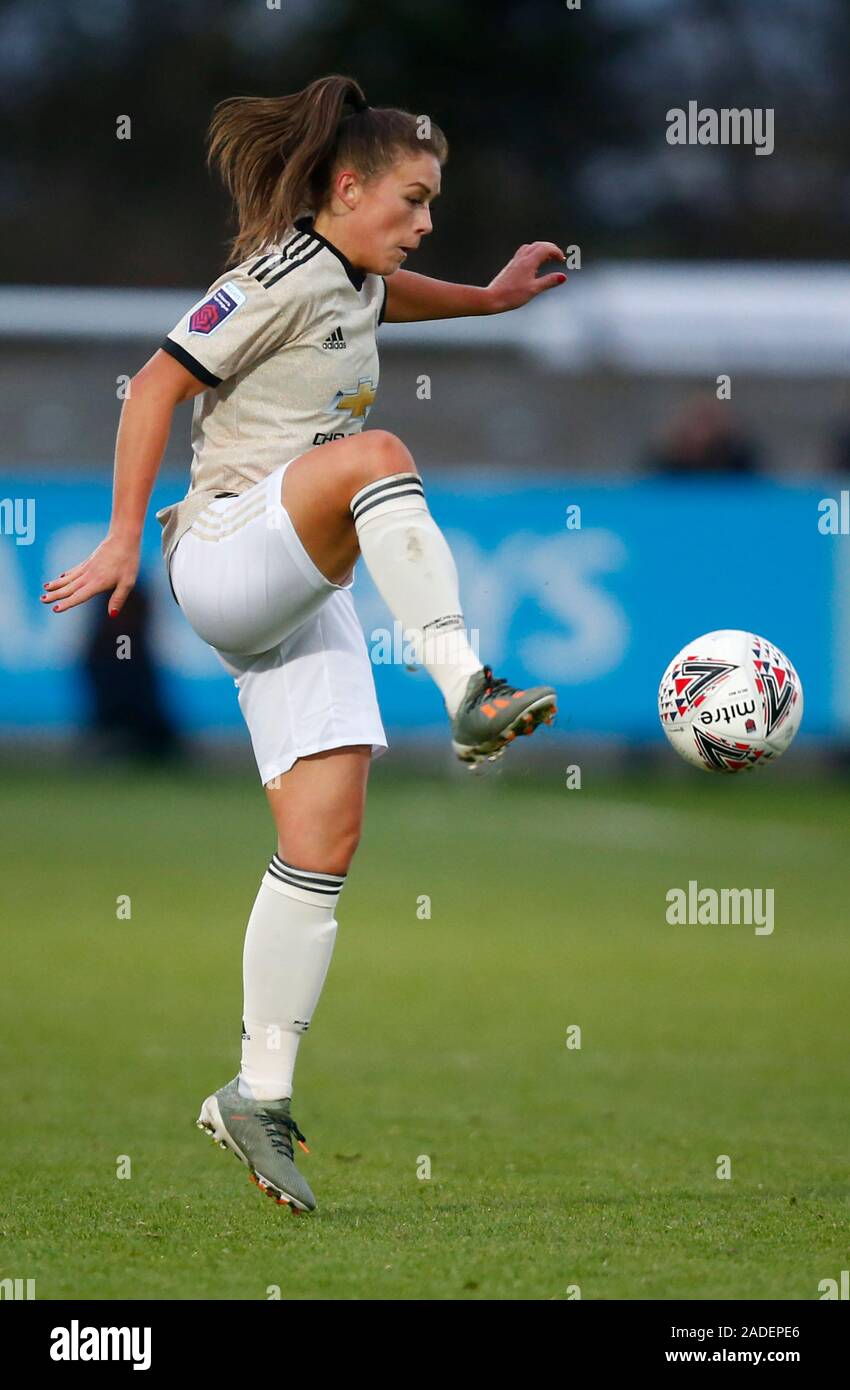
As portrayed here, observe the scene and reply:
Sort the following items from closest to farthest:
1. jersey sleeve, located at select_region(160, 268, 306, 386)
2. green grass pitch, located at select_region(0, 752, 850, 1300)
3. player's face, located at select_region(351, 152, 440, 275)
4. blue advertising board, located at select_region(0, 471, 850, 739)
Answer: green grass pitch, located at select_region(0, 752, 850, 1300) → jersey sleeve, located at select_region(160, 268, 306, 386) → player's face, located at select_region(351, 152, 440, 275) → blue advertising board, located at select_region(0, 471, 850, 739)

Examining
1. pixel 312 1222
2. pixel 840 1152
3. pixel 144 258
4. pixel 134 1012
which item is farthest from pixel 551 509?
pixel 144 258

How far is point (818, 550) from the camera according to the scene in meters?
13.8

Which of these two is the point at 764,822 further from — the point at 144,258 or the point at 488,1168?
the point at 144,258

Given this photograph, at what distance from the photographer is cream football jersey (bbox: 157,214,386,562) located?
15.2 ft

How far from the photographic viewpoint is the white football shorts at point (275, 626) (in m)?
4.57

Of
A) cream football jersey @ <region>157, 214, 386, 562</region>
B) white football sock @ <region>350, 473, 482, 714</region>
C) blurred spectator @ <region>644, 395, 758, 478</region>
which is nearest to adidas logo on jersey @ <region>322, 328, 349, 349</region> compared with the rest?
cream football jersey @ <region>157, 214, 386, 562</region>

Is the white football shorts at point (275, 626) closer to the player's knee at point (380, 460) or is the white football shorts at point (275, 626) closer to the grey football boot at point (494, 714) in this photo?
the player's knee at point (380, 460)

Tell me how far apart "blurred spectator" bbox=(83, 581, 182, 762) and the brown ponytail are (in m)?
8.67

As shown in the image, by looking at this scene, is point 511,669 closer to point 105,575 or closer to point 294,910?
point 294,910

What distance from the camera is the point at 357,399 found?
4918 millimetres

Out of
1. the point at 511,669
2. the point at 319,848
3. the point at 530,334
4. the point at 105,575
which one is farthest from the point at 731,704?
the point at 530,334

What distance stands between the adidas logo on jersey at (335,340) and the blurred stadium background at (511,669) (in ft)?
3.31

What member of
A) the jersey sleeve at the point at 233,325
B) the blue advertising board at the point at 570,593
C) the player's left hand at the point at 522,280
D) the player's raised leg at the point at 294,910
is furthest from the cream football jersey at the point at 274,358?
the blue advertising board at the point at 570,593

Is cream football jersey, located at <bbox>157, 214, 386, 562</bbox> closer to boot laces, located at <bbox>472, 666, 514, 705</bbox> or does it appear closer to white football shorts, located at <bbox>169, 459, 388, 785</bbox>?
white football shorts, located at <bbox>169, 459, 388, 785</bbox>
